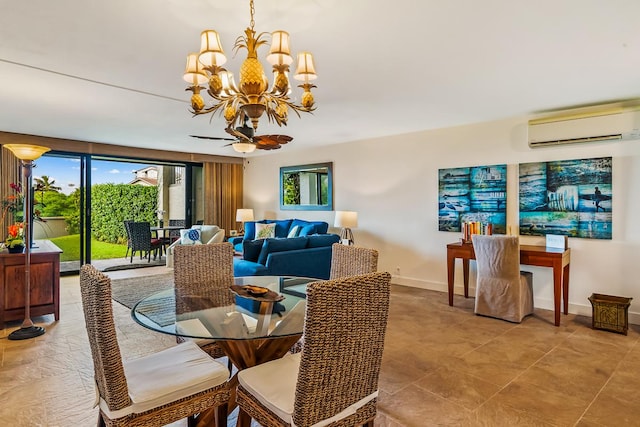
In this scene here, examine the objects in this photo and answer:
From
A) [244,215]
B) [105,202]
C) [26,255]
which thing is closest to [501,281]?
[26,255]

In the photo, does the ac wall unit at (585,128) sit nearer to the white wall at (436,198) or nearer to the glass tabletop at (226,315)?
the white wall at (436,198)

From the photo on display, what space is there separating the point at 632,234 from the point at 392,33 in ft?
11.3

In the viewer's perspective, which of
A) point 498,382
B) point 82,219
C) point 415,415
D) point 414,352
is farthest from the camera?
point 82,219

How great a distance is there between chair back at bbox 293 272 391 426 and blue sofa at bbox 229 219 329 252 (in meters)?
4.60

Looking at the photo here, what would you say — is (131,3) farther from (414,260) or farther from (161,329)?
(414,260)

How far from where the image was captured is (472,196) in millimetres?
4781

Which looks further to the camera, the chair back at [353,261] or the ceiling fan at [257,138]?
the ceiling fan at [257,138]

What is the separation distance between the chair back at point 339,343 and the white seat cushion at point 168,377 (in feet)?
1.67

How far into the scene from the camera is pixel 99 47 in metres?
Result: 2.50

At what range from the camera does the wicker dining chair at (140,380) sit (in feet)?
4.46

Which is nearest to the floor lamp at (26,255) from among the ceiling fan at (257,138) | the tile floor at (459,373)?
the tile floor at (459,373)

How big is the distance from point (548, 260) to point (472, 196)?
1334 millimetres

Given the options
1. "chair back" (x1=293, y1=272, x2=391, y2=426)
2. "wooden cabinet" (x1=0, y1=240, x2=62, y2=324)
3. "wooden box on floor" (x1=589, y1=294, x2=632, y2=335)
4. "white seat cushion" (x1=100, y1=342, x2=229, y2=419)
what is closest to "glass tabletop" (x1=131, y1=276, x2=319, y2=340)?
"white seat cushion" (x1=100, y1=342, x2=229, y2=419)

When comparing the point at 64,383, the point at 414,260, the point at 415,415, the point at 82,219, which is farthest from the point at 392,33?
the point at 82,219
